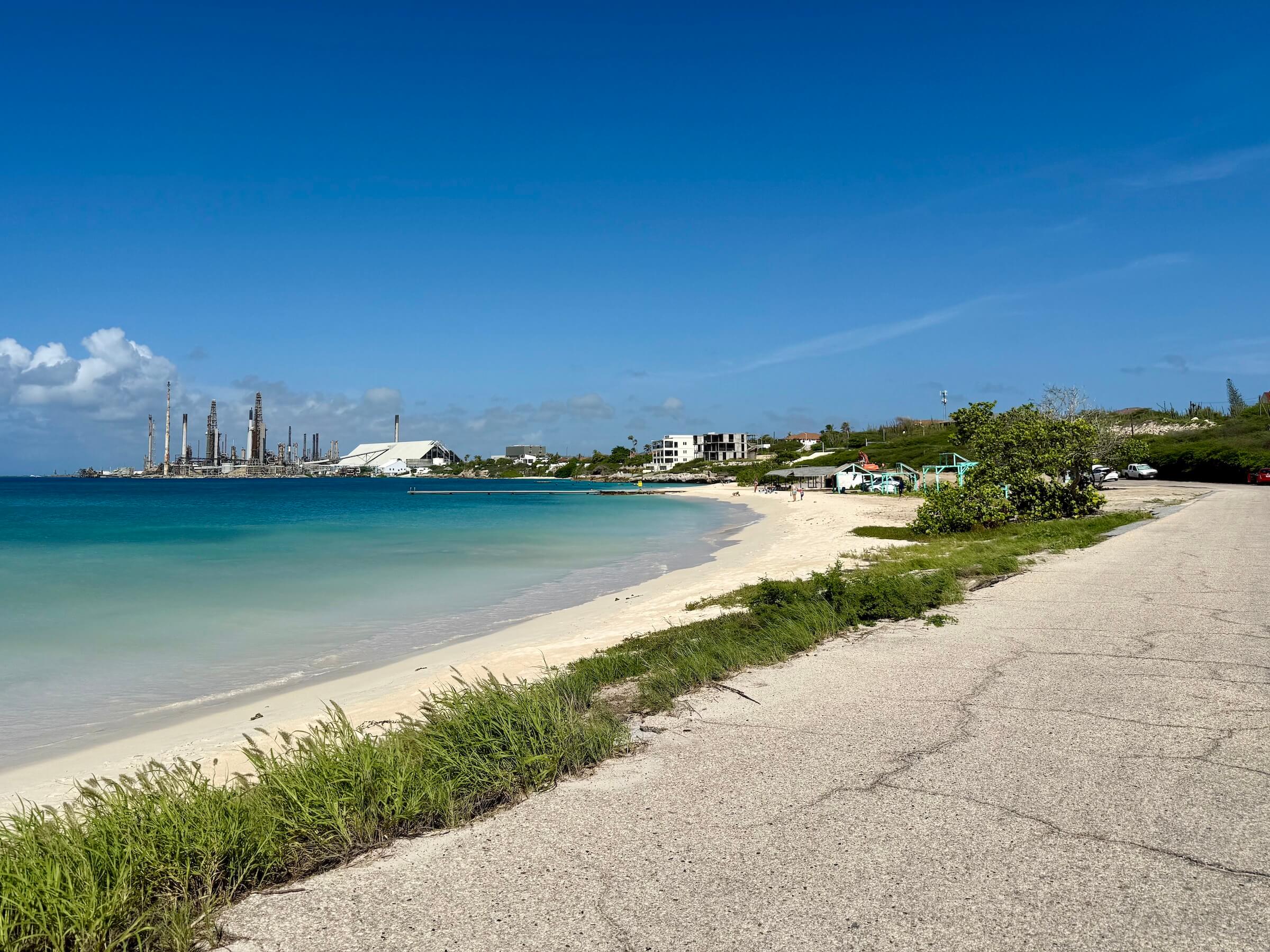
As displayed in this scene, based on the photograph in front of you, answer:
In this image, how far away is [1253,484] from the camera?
50.4 m

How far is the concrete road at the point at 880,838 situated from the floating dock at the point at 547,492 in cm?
9094

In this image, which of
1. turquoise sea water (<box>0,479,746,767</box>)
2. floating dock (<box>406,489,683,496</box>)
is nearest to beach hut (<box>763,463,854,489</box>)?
floating dock (<box>406,489,683,496</box>)

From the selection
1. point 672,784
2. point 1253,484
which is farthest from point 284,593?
point 1253,484

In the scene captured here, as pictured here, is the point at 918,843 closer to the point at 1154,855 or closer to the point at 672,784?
the point at 1154,855

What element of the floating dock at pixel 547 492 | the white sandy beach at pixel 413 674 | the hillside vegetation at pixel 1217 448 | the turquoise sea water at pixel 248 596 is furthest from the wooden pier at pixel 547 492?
the white sandy beach at pixel 413 674

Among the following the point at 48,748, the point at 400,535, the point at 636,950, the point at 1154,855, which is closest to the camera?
the point at 636,950

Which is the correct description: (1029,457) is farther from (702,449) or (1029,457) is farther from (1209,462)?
(702,449)

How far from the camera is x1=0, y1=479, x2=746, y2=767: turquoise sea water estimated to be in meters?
11.2

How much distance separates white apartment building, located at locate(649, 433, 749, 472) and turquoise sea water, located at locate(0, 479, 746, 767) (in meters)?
129

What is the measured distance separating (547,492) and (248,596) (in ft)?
317

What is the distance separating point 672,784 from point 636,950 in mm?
1591

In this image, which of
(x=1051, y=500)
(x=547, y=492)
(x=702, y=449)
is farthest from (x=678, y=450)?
(x=1051, y=500)

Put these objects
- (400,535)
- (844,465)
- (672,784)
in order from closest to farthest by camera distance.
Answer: (672,784) < (400,535) < (844,465)

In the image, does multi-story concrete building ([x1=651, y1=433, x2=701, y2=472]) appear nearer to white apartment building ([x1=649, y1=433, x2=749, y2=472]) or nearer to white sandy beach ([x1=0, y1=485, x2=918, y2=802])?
white apartment building ([x1=649, y1=433, x2=749, y2=472])
